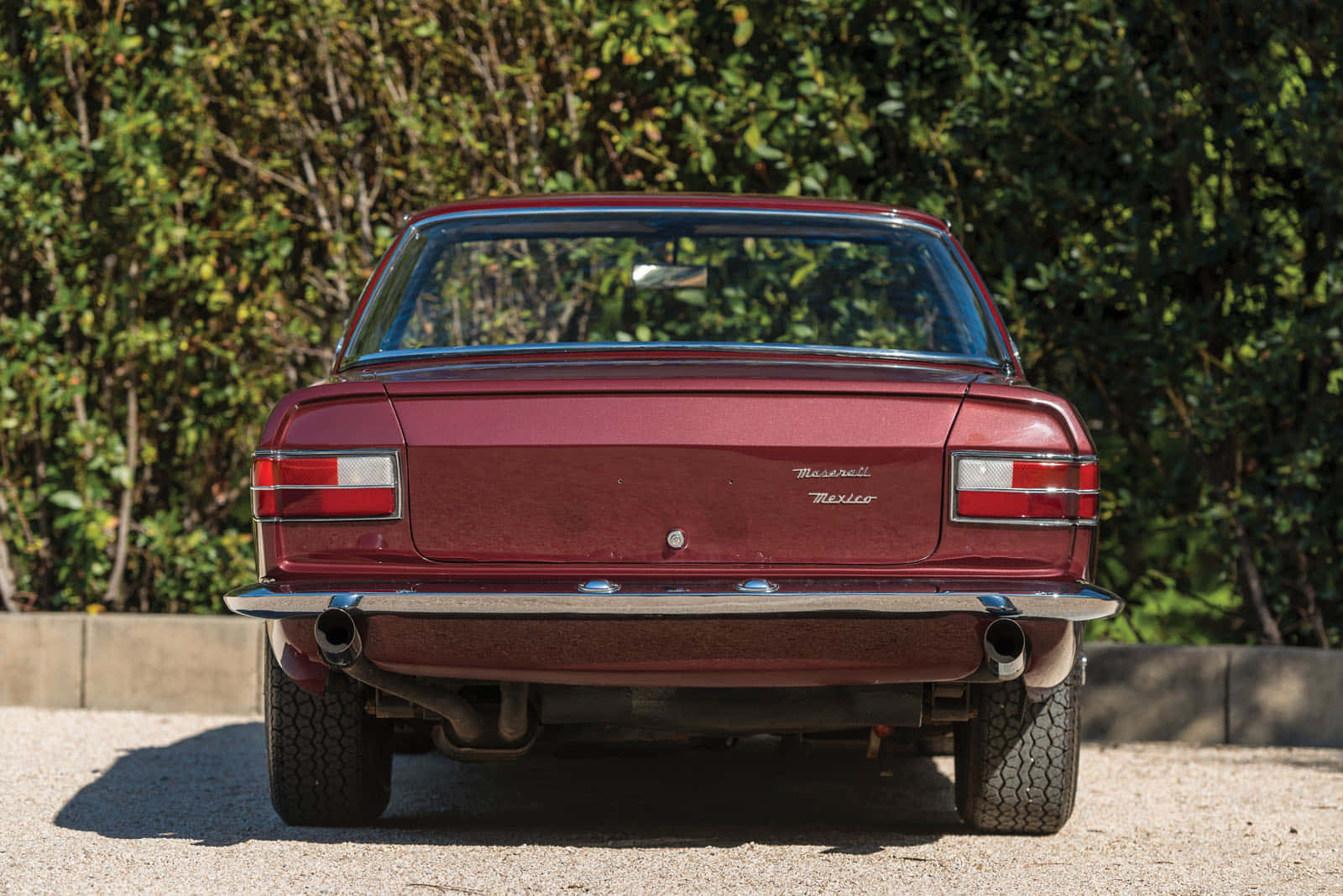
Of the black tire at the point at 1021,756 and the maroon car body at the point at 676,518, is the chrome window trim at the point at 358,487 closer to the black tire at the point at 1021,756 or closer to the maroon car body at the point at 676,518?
the maroon car body at the point at 676,518

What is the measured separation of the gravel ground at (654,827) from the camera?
3.73 meters

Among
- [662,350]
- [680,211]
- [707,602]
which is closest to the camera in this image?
[707,602]

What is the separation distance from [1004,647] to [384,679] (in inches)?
53.6

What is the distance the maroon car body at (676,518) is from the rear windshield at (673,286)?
1.73 feet

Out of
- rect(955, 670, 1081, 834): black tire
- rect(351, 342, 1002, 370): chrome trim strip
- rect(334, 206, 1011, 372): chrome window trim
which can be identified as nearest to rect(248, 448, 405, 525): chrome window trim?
rect(351, 342, 1002, 370): chrome trim strip

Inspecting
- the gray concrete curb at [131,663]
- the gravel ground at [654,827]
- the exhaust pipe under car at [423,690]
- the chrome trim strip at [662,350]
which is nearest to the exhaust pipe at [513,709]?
the exhaust pipe under car at [423,690]

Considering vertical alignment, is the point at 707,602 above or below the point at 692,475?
below

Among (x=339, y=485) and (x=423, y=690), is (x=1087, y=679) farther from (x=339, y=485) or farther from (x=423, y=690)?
(x=339, y=485)

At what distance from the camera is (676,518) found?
11.7 feet

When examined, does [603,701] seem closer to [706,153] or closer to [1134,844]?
[1134,844]

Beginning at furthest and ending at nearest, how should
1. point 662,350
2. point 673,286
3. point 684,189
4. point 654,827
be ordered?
point 684,189
point 673,286
point 654,827
point 662,350

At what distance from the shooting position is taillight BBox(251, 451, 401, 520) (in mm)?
3576

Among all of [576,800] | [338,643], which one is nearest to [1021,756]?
[576,800]

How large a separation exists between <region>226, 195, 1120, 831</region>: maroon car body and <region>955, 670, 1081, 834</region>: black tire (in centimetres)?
40
